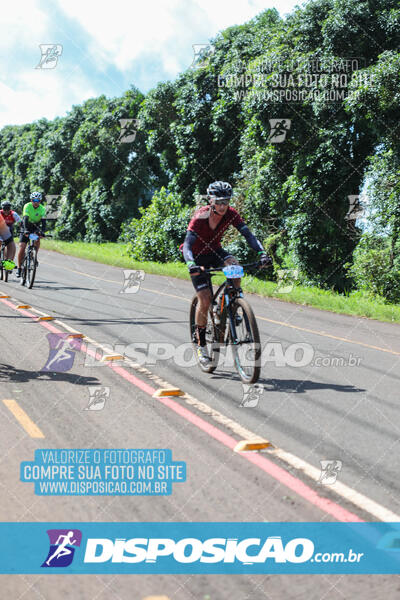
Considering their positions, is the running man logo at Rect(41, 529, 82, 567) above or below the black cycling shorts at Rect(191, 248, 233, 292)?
below

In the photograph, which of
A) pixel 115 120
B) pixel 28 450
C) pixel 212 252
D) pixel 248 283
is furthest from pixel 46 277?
pixel 115 120

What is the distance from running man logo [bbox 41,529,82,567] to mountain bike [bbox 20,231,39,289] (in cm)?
1207

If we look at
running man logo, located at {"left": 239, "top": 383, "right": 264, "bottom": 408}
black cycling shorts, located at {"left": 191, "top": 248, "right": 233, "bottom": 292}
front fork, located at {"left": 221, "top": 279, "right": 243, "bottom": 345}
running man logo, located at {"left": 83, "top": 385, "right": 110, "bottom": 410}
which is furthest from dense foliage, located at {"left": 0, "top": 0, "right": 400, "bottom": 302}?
running man logo, located at {"left": 83, "top": 385, "right": 110, "bottom": 410}

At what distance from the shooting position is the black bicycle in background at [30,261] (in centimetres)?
1469

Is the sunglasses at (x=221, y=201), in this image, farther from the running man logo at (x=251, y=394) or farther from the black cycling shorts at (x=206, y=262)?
the running man logo at (x=251, y=394)

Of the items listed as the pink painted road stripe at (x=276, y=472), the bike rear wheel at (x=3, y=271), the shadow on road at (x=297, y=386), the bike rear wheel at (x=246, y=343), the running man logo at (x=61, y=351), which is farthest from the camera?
the bike rear wheel at (x=3, y=271)

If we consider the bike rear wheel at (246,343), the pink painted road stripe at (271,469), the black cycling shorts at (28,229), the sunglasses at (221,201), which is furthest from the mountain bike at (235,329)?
the black cycling shorts at (28,229)

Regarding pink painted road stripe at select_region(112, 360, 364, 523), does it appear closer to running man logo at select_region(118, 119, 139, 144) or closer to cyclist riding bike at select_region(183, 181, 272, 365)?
cyclist riding bike at select_region(183, 181, 272, 365)

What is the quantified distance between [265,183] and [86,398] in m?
18.9

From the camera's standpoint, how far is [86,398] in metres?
5.95

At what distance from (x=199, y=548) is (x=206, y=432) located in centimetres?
174

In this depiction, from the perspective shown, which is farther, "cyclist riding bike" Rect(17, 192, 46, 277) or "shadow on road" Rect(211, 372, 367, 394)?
"cyclist riding bike" Rect(17, 192, 46, 277)

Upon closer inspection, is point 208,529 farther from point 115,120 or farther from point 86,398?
point 115,120

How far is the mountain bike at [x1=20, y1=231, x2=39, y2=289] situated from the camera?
14.9m
